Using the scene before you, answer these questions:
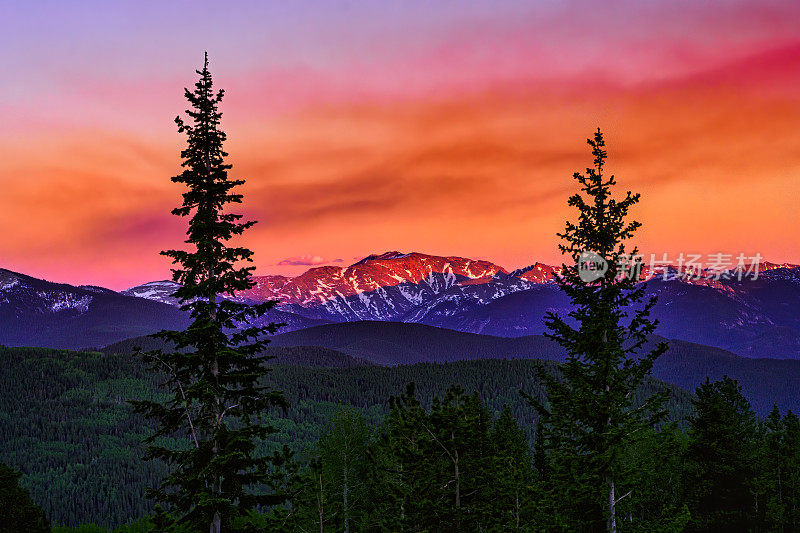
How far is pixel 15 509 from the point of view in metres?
46.3

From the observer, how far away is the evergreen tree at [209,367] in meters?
17.4

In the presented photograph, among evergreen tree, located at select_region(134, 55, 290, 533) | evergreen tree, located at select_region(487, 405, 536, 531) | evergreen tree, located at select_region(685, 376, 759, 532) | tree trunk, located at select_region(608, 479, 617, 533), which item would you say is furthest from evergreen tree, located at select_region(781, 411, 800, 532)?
evergreen tree, located at select_region(134, 55, 290, 533)

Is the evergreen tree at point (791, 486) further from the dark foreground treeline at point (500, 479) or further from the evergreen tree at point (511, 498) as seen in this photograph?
the evergreen tree at point (511, 498)

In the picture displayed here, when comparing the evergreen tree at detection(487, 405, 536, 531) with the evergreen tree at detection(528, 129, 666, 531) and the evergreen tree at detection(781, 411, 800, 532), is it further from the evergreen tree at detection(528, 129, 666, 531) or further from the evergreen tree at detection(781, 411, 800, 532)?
the evergreen tree at detection(781, 411, 800, 532)

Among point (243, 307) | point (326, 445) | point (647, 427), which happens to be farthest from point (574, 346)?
point (326, 445)

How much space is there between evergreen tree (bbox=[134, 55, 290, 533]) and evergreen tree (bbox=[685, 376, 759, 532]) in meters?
34.0

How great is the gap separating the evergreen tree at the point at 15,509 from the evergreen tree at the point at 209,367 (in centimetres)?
3723

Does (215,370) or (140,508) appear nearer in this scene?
(215,370)

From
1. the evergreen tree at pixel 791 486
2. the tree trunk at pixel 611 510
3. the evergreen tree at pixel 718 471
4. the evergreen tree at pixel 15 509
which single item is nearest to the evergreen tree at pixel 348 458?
the evergreen tree at pixel 718 471

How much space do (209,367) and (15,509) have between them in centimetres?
4009

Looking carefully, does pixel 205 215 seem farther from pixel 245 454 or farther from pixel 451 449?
pixel 451 449

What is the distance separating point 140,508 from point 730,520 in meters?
192

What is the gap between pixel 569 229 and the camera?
1941 cm

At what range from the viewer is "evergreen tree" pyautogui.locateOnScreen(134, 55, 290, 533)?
17438 millimetres
